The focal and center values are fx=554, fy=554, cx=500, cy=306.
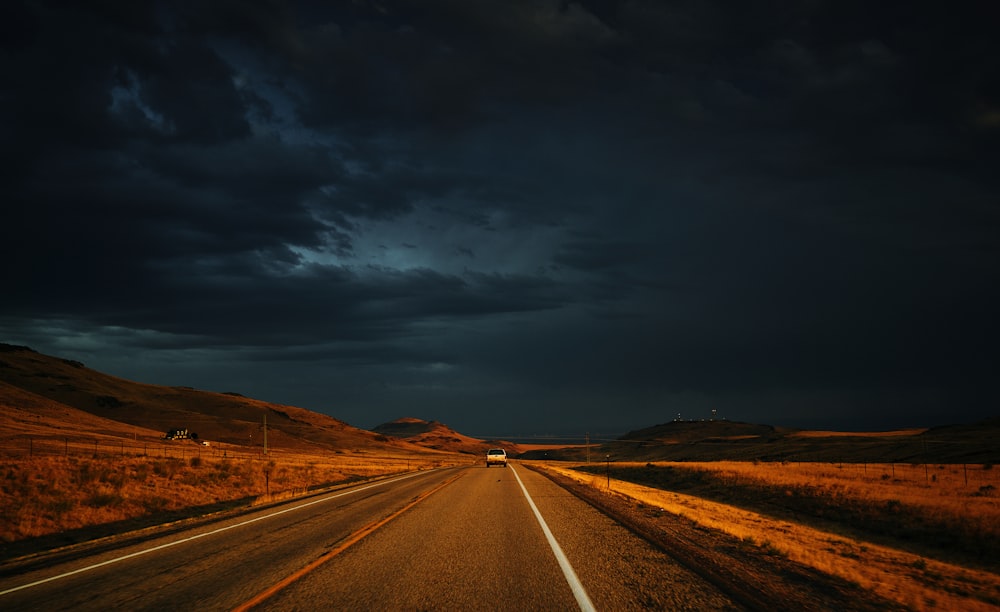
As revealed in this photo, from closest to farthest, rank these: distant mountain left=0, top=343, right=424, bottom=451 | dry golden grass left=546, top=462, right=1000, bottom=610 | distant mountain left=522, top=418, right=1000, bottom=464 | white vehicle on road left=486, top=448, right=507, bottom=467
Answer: dry golden grass left=546, top=462, right=1000, bottom=610 < white vehicle on road left=486, top=448, right=507, bottom=467 < distant mountain left=522, top=418, right=1000, bottom=464 < distant mountain left=0, top=343, right=424, bottom=451

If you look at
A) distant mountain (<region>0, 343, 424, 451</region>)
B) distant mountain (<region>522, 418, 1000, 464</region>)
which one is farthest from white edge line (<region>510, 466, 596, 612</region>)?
distant mountain (<region>0, 343, 424, 451</region>)

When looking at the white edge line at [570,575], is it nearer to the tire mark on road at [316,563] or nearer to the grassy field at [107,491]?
the tire mark on road at [316,563]

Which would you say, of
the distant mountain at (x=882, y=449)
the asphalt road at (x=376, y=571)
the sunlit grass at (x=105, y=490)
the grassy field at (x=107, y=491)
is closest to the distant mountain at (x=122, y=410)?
the sunlit grass at (x=105, y=490)

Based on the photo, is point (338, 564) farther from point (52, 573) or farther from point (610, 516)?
point (610, 516)

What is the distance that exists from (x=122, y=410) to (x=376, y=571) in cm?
14548

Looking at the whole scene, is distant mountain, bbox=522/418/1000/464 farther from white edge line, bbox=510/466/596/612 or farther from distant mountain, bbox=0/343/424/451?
distant mountain, bbox=0/343/424/451

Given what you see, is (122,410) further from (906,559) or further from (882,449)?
(882,449)

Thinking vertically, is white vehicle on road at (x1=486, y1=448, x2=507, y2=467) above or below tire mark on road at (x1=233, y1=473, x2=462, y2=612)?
below

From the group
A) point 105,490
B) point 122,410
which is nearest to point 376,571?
point 105,490

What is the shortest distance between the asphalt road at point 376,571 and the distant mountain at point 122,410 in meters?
83.9

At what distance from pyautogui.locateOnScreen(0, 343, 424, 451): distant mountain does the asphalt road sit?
83.9m

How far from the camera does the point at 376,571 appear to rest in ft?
27.7

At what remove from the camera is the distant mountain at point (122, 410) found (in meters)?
93.9

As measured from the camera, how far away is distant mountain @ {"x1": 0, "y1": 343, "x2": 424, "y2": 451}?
93.9 m
